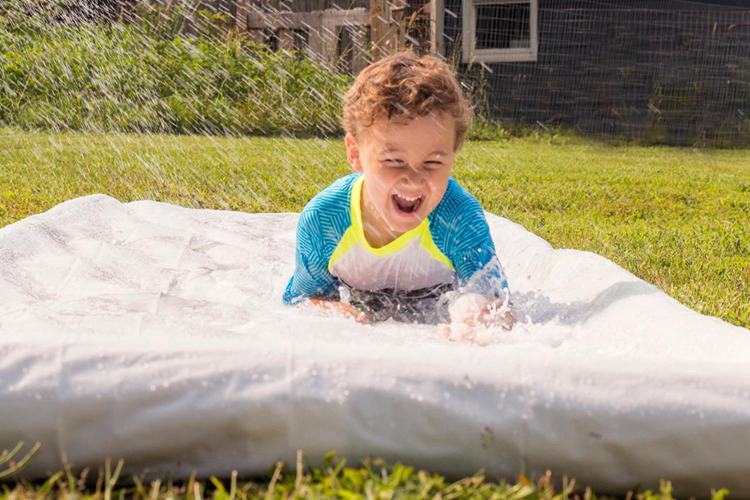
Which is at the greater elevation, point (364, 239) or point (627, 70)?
point (364, 239)

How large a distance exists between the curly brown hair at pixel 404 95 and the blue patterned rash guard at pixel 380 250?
0.25 m

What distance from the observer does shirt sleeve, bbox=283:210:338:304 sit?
3.19m

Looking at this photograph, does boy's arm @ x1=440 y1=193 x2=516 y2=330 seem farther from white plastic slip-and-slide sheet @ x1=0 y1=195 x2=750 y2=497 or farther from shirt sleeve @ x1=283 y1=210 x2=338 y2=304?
white plastic slip-and-slide sheet @ x1=0 y1=195 x2=750 y2=497

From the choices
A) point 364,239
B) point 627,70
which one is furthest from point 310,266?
point 627,70

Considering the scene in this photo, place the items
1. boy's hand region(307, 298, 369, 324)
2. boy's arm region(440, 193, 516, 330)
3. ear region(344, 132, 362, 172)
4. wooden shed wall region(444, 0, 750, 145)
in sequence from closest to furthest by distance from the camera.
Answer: boy's arm region(440, 193, 516, 330) < boy's hand region(307, 298, 369, 324) < ear region(344, 132, 362, 172) < wooden shed wall region(444, 0, 750, 145)

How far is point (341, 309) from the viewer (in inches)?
117

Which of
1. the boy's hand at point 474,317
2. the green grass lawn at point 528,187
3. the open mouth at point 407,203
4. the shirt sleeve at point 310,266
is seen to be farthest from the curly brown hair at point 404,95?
the green grass lawn at point 528,187

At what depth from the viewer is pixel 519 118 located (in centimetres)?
1210

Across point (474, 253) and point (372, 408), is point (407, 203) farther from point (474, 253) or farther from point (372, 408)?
point (372, 408)

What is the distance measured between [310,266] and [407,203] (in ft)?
1.56

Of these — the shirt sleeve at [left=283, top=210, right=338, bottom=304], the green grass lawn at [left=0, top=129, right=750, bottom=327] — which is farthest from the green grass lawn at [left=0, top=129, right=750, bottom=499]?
the shirt sleeve at [left=283, top=210, right=338, bottom=304]

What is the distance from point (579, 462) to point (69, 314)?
1450mm

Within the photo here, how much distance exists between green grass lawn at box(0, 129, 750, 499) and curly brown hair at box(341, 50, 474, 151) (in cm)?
125

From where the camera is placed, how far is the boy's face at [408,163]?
279 centimetres
